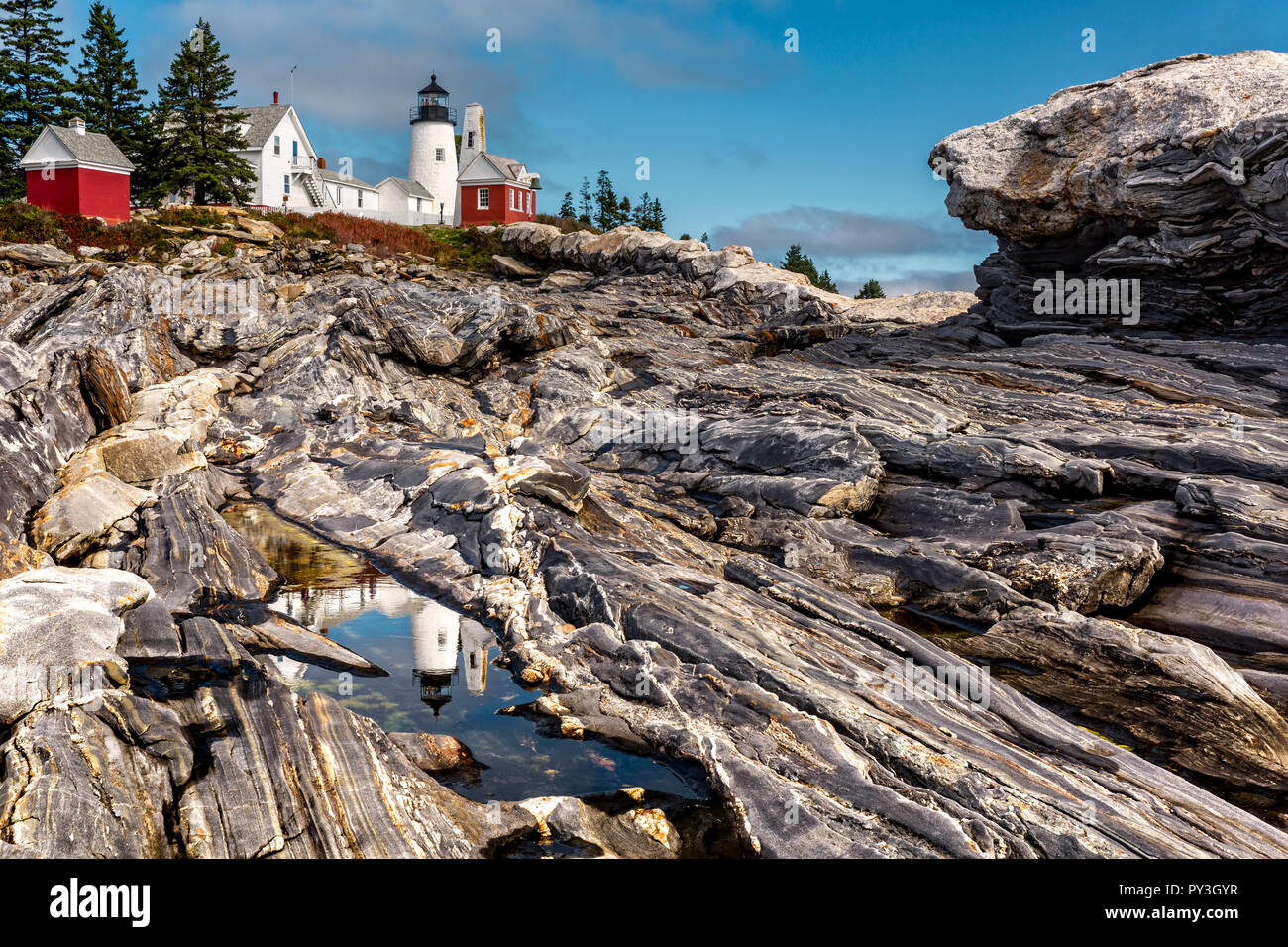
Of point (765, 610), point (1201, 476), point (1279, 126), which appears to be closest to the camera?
point (765, 610)

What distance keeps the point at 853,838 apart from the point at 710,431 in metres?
18.7

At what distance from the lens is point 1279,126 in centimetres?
2695

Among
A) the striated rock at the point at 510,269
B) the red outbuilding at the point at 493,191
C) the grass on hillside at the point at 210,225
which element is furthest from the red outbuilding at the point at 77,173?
the red outbuilding at the point at 493,191

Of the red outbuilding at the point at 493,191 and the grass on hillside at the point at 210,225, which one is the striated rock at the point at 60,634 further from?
the red outbuilding at the point at 493,191

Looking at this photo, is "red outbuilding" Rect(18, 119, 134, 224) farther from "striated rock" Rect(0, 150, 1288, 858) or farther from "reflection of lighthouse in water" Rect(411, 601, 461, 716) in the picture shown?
"reflection of lighthouse in water" Rect(411, 601, 461, 716)

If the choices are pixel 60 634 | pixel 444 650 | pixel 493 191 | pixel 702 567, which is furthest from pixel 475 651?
pixel 493 191

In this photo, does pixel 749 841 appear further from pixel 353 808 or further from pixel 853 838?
pixel 353 808

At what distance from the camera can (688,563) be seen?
64.5 feet

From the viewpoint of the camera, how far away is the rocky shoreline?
10.2 metres

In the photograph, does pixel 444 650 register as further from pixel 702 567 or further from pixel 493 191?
pixel 493 191

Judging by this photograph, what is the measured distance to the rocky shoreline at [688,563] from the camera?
33.5 feet

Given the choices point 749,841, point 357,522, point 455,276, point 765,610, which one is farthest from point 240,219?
point 749,841

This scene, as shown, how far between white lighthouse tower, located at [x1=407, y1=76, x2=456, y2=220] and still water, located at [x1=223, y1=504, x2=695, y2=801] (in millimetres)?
85922

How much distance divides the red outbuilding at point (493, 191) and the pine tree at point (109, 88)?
3339 cm
